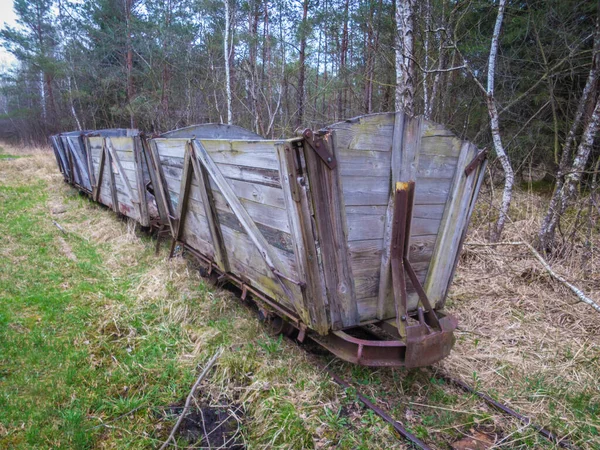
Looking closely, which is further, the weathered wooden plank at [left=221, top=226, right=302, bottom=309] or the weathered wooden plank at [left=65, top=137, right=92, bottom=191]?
the weathered wooden plank at [left=65, top=137, right=92, bottom=191]

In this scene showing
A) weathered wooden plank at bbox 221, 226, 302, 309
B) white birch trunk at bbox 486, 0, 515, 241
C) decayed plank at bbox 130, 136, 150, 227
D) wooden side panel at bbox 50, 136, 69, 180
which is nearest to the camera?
weathered wooden plank at bbox 221, 226, 302, 309

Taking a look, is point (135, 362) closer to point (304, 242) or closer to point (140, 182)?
point (304, 242)

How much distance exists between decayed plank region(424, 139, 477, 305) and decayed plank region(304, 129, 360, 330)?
84 cm

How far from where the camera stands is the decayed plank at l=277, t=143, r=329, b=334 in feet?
8.05

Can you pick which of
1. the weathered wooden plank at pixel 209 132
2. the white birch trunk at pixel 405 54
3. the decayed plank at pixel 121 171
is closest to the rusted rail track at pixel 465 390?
the white birch trunk at pixel 405 54

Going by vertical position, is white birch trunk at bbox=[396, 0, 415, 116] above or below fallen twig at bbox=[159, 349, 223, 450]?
above

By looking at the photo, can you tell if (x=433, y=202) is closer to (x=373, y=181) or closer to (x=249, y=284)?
(x=373, y=181)

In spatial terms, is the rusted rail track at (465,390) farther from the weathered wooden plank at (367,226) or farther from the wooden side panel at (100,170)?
the wooden side panel at (100,170)

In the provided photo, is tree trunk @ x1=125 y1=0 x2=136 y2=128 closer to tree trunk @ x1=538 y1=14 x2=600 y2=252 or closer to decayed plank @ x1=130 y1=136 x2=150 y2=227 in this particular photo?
decayed plank @ x1=130 y1=136 x2=150 y2=227

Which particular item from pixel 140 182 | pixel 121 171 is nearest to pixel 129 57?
pixel 121 171

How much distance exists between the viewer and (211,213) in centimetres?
391

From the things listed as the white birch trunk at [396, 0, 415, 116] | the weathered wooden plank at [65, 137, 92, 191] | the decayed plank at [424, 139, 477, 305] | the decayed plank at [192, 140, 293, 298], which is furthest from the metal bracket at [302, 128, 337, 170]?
the weathered wooden plank at [65, 137, 92, 191]

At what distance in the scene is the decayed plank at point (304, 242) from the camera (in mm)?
2455

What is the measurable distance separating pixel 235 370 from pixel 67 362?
61.5 inches
